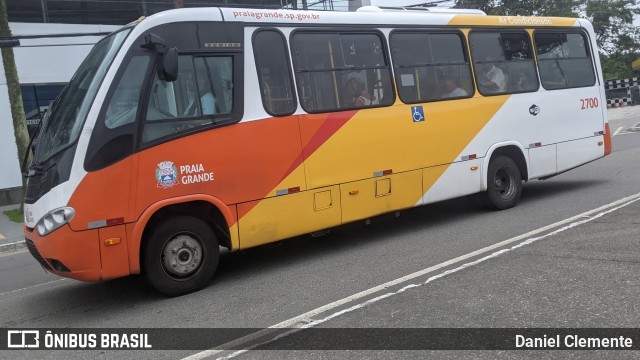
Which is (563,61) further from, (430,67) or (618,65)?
(618,65)

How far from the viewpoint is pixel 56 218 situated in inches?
202

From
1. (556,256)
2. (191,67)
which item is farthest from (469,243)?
(191,67)

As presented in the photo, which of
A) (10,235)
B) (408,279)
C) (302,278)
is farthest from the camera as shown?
(10,235)

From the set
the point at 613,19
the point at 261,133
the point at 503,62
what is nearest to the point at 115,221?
the point at 261,133

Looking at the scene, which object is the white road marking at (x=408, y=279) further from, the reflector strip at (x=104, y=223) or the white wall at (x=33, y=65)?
the white wall at (x=33, y=65)

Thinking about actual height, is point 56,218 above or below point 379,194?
above

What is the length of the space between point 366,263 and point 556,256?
2.04 meters

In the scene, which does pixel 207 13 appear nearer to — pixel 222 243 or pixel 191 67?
pixel 191 67

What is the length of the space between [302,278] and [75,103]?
298 cm

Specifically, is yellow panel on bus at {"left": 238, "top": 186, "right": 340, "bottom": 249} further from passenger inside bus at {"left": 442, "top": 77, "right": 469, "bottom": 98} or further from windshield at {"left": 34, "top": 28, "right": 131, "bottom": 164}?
passenger inside bus at {"left": 442, "top": 77, "right": 469, "bottom": 98}

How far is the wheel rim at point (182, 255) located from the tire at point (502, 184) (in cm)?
480

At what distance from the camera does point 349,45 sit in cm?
719

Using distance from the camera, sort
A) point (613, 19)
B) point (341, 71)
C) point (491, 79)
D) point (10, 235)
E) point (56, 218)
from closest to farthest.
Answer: point (56, 218), point (341, 71), point (491, 79), point (10, 235), point (613, 19)

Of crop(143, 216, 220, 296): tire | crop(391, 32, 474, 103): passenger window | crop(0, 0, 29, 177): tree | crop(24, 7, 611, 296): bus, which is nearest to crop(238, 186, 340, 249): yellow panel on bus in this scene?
crop(24, 7, 611, 296): bus
